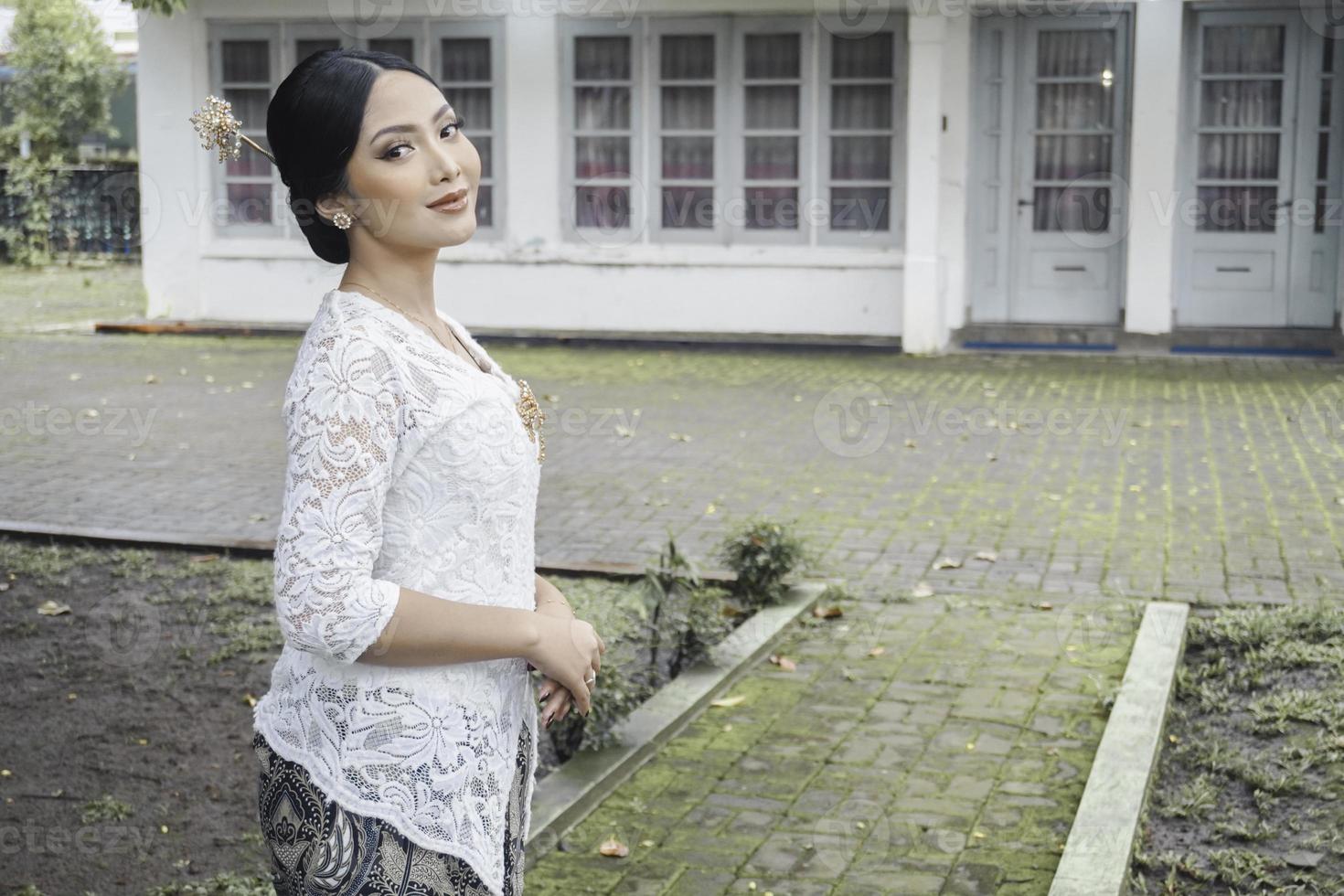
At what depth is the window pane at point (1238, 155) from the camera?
16.0 metres

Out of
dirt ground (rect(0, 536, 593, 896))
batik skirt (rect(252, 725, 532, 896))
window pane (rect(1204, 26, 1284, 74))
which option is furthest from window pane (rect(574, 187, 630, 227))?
batik skirt (rect(252, 725, 532, 896))

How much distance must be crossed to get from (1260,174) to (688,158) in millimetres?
5719

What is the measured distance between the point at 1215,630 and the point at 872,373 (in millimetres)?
8533

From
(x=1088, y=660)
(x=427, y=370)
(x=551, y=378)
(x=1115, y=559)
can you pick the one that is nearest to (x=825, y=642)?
(x=1088, y=660)

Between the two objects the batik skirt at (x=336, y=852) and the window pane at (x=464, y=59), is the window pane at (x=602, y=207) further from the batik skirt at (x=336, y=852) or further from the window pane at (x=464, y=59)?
the batik skirt at (x=336, y=852)

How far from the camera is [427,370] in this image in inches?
91.7

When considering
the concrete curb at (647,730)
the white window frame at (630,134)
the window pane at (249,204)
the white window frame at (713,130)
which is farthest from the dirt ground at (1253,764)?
the window pane at (249,204)

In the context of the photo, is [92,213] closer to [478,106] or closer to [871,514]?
[478,106]

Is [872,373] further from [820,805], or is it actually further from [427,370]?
[427,370]

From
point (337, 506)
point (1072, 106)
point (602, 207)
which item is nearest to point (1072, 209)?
point (1072, 106)

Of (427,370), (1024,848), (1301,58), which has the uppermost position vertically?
(1301,58)

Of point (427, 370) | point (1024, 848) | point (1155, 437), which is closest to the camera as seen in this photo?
point (427, 370)

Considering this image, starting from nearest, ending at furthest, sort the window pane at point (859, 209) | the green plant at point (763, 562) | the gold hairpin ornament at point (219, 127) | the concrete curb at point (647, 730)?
the gold hairpin ornament at point (219, 127)
the concrete curb at point (647, 730)
the green plant at point (763, 562)
the window pane at point (859, 209)

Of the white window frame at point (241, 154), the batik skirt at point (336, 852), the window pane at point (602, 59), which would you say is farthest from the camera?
the white window frame at point (241, 154)
